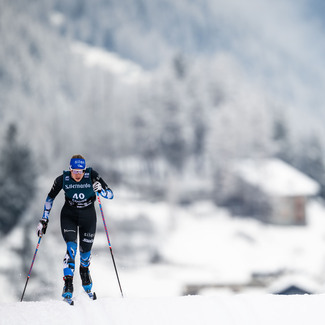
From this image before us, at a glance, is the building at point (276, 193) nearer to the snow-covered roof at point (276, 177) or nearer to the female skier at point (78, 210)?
the snow-covered roof at point (276, 177)

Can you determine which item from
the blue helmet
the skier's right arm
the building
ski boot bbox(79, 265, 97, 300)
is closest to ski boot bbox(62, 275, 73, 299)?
ski boot bbox(79, 265, 97, 300)

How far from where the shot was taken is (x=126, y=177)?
197 feet

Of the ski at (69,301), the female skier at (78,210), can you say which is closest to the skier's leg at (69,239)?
the female skier at (78,210)

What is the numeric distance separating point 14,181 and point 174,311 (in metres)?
40.5

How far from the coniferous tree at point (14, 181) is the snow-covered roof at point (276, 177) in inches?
1033

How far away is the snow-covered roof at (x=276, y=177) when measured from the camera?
52.8m

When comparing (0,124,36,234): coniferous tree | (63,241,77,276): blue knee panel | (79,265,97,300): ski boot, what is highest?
(0,124,36,234): coniferous tree

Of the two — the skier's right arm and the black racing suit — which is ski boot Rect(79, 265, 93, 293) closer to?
the black racing suit

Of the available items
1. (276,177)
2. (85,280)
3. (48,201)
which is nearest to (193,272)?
(276,177)

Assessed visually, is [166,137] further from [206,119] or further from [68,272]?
[68,272]

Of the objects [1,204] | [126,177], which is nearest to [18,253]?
[1,204]

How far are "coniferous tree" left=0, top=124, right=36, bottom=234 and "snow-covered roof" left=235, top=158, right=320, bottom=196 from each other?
26242 millimetres

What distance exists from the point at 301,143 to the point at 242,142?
35.9 ft

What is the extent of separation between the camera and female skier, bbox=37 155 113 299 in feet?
20.8
